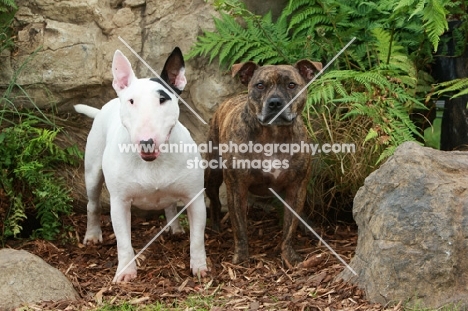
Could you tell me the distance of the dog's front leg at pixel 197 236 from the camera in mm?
6043

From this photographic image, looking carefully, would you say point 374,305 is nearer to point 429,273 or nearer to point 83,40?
point 429,273

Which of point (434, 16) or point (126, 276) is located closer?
point (126, 276)

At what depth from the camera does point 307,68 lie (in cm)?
617

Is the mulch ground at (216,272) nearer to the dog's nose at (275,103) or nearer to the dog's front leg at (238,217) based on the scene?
the dog's front leg at (238,217)

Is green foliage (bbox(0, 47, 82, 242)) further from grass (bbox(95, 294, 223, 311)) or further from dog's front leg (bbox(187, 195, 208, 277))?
grass (bbox(95, 294, 223, 311))

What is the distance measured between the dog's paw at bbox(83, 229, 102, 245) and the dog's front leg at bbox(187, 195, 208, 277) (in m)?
1.21

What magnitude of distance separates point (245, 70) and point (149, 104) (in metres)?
1.05

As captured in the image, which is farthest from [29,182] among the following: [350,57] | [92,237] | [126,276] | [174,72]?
[350,57]

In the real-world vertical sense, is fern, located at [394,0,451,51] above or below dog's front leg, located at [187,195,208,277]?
above

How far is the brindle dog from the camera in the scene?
5969mm

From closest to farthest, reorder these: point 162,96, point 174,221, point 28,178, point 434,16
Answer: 1. point 162,96
2. point 434,16
3. point 28,178
4. point 174,221

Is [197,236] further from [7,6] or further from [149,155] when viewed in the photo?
[7,6]

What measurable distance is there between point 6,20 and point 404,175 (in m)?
4.13

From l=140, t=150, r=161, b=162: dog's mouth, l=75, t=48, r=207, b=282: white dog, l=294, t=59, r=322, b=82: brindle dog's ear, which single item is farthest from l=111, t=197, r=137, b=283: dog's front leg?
l=294, t=59, r=322, b=82: brindle dog's ear
